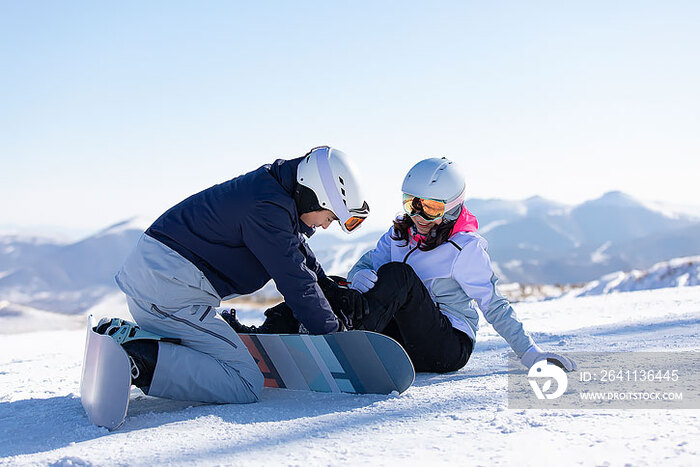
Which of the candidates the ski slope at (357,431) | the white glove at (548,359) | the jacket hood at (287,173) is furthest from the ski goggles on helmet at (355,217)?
the white glove at (548,359)

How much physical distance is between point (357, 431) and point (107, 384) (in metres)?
1.12

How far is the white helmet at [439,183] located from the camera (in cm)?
357

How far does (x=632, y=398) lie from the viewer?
2.63m

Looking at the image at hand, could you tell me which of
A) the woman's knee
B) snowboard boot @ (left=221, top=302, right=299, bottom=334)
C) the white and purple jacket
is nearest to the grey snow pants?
snowboard boot @ (left=221, top=302, right=299, bottom=334)

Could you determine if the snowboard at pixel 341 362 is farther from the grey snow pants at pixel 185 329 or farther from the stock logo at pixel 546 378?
the stock logo at pixel 546 378

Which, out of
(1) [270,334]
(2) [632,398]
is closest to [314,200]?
(1) [270,334]

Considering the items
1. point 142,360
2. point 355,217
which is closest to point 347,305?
point 355,217

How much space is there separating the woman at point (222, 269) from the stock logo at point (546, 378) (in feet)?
3.27

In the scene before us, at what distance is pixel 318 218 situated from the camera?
10.2 ft

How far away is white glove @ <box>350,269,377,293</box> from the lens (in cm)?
Result: 337

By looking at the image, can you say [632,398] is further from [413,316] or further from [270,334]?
[270,334]

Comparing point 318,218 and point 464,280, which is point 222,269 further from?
point 464,280

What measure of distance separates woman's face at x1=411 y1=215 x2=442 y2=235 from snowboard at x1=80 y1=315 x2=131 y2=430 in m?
1.76

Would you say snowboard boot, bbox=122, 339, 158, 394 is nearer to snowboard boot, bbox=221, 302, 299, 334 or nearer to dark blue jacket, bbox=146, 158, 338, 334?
dark blue jacket, bbox=146, 158, 338, 334
